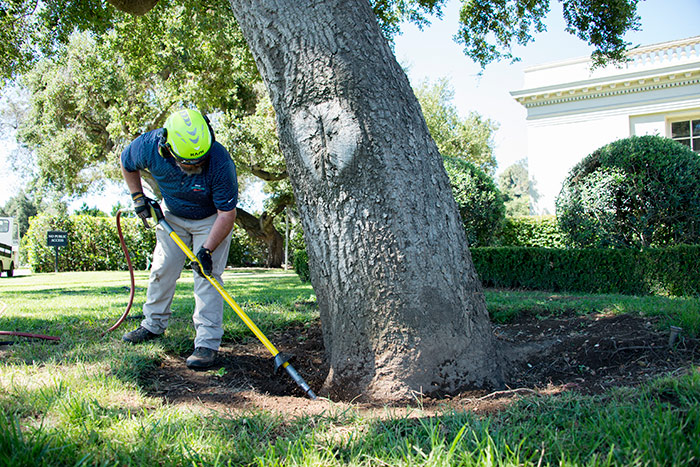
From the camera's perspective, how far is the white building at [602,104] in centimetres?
1616

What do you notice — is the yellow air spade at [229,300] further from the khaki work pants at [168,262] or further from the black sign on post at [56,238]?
the black sign on post at [56,238]

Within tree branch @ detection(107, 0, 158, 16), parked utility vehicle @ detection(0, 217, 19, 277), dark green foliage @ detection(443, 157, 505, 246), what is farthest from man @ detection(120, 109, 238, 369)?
parked utility vehicle @ detection(0, 217, 19, 277)

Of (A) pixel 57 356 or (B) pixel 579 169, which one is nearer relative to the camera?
(A) pixel 57 356

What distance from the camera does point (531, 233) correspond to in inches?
486

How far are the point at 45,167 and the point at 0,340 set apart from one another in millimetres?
18793

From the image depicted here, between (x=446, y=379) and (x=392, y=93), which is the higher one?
(x=392, y=93)

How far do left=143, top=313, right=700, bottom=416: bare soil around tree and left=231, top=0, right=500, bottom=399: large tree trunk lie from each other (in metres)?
0.24

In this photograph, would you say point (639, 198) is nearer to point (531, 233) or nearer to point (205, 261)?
point (531, 233)

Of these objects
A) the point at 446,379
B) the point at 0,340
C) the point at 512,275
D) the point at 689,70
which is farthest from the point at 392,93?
the point at 689,70

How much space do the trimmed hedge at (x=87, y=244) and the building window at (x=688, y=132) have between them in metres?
20.1

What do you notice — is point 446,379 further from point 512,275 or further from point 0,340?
point 512,275

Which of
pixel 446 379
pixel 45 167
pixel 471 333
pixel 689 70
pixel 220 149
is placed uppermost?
pixel 689 70

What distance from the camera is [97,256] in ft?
64.2

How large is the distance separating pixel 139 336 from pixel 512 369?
2.85 meters
